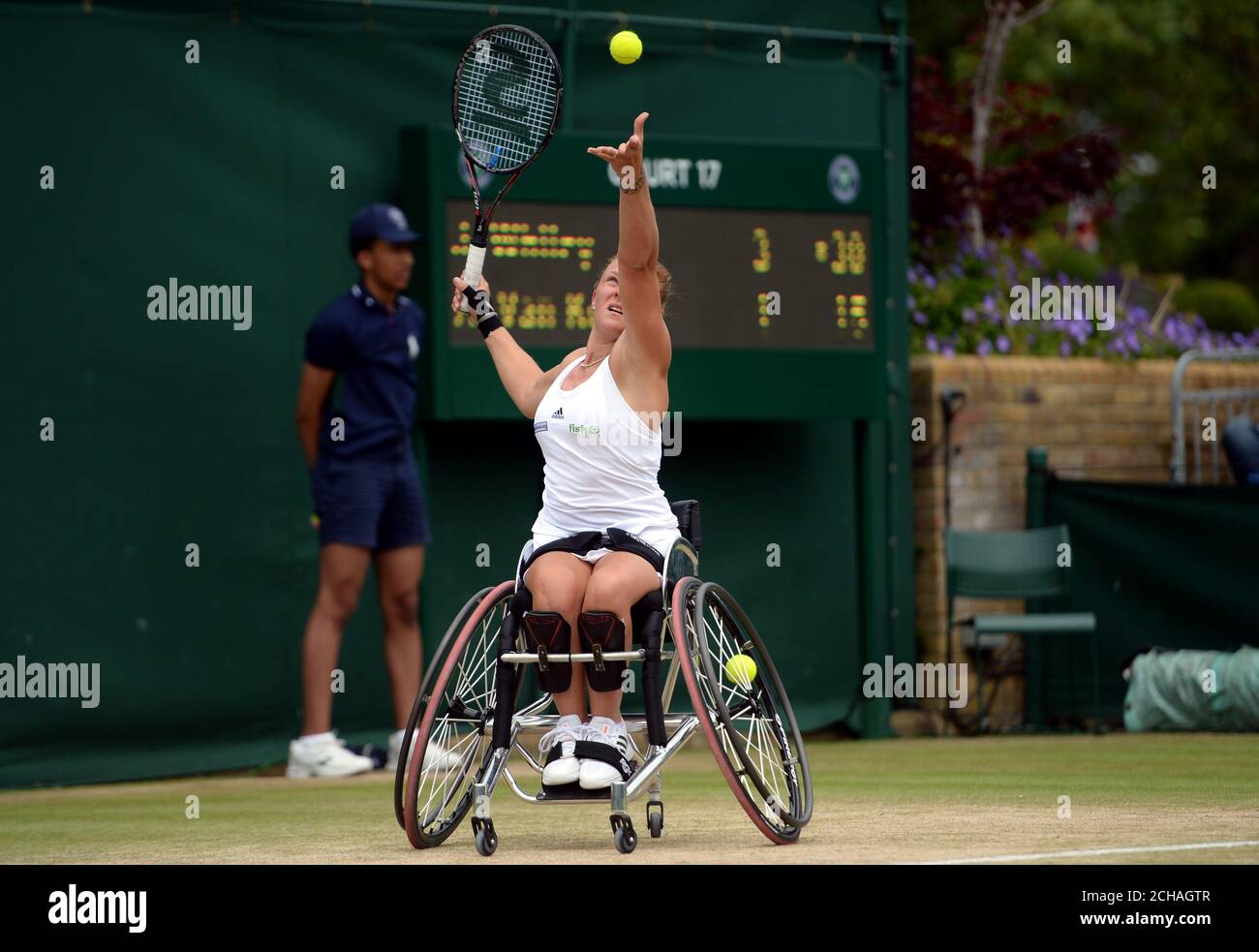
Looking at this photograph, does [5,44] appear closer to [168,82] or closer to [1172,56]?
[168,82]

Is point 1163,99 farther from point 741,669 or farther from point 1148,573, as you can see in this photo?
point 741,669

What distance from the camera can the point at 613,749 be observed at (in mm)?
5484

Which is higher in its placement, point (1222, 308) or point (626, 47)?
point (1222, 308)

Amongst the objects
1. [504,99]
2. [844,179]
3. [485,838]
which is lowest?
[485,838]

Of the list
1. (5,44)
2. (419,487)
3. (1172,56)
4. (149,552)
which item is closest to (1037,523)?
(419,487)

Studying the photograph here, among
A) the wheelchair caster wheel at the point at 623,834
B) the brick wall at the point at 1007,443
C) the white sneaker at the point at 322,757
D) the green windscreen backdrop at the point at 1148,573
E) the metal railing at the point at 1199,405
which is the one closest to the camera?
the wheelchair caster wheel at the point at 623,834

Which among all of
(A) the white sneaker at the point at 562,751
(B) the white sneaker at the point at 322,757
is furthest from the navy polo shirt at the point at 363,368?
(A) the white sneaker at the point at 562,751

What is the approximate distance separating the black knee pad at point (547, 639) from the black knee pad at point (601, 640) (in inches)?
2.0

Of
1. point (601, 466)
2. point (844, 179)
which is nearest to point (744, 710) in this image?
point (601, 466)

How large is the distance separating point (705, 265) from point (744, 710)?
13.0 ft

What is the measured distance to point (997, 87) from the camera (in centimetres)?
1580

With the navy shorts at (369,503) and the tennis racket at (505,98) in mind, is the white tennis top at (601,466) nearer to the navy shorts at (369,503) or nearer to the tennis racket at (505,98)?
the tennis racket at (505,98)

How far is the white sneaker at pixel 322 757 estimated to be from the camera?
8.49m

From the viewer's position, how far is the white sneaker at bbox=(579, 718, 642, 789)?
5.41 metres
